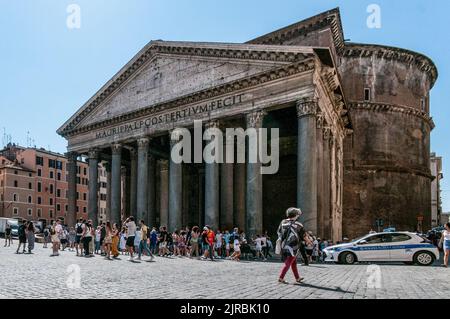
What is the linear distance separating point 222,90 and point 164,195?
1285 cm

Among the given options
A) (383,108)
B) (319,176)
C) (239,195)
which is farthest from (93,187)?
(383,108)

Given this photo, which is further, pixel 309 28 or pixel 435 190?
pixel 435 190

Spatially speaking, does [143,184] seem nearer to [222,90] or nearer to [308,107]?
[222,90]

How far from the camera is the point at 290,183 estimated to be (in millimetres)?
32469

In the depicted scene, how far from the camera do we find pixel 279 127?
101 feet

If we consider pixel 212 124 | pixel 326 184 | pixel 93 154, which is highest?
pixel 212 124

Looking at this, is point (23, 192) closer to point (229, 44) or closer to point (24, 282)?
point (229, 44)

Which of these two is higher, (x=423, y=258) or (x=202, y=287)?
(x=202, y=287)

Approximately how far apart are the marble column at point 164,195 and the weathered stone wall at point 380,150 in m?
13.8

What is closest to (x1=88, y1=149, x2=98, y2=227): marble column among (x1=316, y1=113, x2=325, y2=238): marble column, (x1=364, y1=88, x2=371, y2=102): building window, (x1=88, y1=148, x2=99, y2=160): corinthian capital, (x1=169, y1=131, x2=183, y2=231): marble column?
(x1=88, y1=148, x2=99, y2=160): corinthian capital

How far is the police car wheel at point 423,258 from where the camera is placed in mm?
16562

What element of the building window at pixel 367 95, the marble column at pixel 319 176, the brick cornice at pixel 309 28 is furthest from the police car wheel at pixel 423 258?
the building window at pixel 367 95

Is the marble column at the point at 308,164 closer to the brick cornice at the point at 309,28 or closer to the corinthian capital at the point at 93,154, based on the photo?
the brick cornice at the point at 309,28
